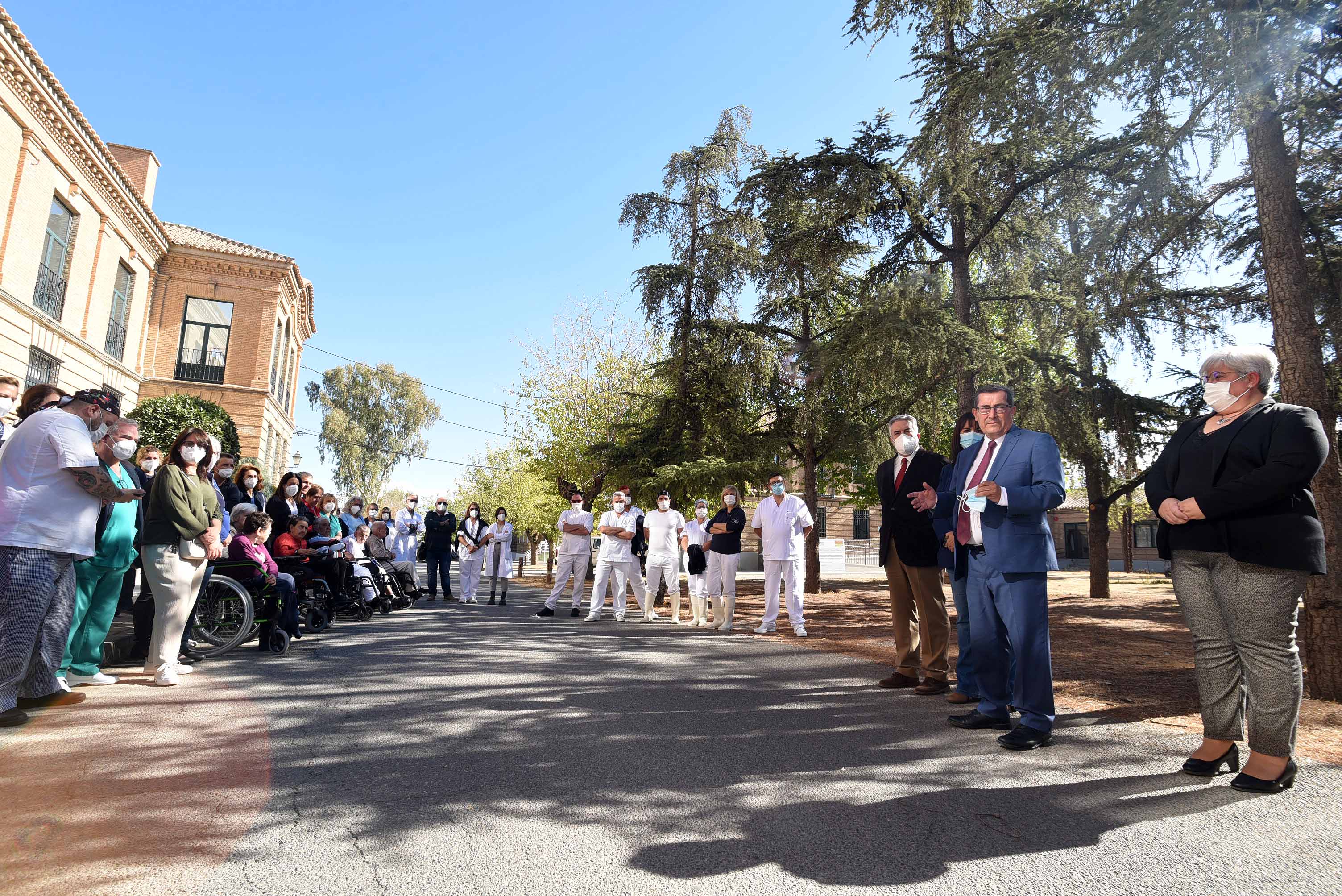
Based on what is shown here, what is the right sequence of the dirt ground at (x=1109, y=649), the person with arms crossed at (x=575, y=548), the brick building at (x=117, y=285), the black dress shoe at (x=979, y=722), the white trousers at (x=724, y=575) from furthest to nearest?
the brick building at (x=117, y=285) < the person with arms crossed at (x=575, y=548) < the white trousers at (x=724, y=575) < the dirt ground at (x=1109, y=649) < the black dress shoe at (x=979, y=722)

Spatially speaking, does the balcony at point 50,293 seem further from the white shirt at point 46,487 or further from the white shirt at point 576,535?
the white shirt at point 46,487

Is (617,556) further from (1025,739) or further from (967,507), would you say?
(1025,739)

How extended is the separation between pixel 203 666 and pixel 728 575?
699cm

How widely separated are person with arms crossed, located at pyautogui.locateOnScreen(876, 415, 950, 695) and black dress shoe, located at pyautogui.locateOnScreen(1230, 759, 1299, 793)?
2.51 meters

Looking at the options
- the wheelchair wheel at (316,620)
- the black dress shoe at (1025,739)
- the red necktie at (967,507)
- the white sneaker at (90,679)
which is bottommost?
the white sneaker at (90,679)

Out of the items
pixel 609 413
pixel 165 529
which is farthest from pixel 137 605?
pixel 609 413

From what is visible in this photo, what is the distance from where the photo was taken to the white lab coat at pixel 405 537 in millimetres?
16781

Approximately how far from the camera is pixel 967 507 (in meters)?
5.07

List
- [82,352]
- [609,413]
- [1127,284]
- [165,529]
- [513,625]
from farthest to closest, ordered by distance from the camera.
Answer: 1. [609,413]
2. [82,352]
3. [513,625]
4. [1127,284]
5. [165,529]

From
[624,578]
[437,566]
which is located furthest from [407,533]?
[624,578]

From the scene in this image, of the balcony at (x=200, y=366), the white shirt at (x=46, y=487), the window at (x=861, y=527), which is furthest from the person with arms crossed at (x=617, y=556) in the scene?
the window at (x=861, y=527)

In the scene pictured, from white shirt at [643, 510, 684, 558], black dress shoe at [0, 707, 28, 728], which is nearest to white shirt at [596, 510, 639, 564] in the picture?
white shirt at [643, 510, 684, 558]

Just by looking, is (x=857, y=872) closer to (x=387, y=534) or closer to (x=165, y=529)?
(x=165, y=529)

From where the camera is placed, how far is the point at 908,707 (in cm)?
550
